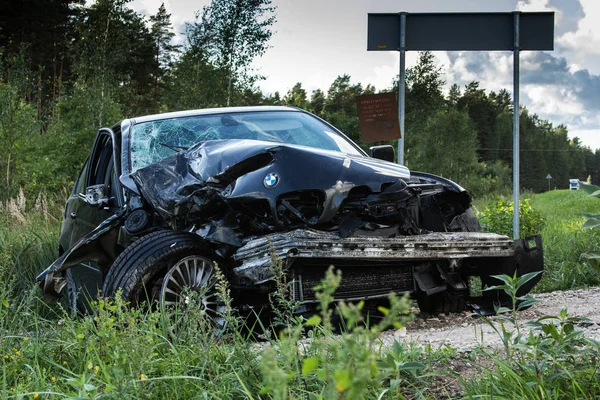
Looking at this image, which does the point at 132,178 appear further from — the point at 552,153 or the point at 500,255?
the point at 552,153

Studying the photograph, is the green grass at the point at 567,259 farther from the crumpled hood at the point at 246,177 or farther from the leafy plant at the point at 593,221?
the leafy plant at the point at 593,221

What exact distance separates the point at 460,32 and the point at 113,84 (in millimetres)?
17542

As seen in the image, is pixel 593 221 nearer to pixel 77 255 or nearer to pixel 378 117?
pixel 77 255

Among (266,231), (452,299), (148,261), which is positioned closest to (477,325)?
(452,299)

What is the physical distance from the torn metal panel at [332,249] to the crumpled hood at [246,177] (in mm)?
225

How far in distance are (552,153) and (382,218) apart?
124 metres

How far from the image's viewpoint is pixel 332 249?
3896mm

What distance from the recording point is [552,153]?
120 metres

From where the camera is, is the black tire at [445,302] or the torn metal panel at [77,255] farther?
the black tire at [445,302]

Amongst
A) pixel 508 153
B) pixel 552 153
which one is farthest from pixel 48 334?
pixel 552 153

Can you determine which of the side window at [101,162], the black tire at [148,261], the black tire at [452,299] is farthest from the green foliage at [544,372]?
the side window at [101,162]

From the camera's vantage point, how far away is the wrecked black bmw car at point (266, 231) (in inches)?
156

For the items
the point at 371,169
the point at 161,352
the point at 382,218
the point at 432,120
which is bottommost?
the point at 161,352

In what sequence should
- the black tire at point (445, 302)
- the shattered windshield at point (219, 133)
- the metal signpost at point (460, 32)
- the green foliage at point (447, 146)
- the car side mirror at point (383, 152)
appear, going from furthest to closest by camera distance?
1. the green foliage at point (447, 146)
2. the metal signpost at point (460, 32)
3. the car side mirror at point (383, 152)
4. the black tire at point (445, 302)
5. the shattered windshield at point (219, 133)
